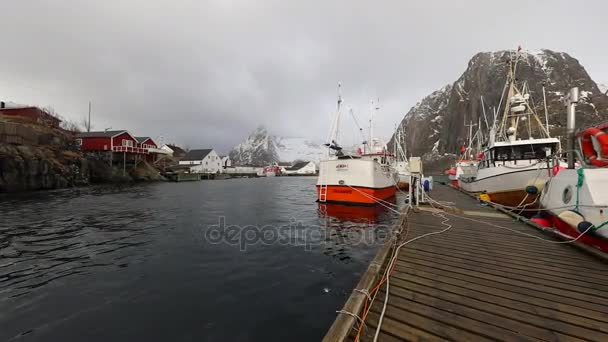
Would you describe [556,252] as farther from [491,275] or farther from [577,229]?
[491,275]

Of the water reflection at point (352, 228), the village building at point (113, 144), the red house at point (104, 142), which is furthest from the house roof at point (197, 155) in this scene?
the water reflection at point (352, 228)

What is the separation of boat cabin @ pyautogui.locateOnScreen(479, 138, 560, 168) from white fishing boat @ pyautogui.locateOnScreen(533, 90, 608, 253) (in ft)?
20.6

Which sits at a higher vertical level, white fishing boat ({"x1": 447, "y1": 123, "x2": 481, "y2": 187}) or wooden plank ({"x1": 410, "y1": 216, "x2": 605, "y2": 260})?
white fishing boat ({"x1": 447, "y1": 123, "x2": 481, "y2": 187})

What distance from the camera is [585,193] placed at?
6684 mm

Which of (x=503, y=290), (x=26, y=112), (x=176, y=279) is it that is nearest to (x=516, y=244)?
(x=503, y=290)

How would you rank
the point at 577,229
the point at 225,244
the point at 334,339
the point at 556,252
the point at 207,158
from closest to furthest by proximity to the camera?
the point at 334,339
the point at 556,252
the point at 577,229
the point at 225,244
the point at 207,158

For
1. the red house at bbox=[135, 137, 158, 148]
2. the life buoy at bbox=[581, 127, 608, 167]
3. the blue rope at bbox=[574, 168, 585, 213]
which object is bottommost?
the blue rope at bbox=[574, 168, 585, 213]

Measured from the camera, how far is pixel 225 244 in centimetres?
898

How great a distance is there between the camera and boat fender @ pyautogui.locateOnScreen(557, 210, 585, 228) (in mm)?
6673

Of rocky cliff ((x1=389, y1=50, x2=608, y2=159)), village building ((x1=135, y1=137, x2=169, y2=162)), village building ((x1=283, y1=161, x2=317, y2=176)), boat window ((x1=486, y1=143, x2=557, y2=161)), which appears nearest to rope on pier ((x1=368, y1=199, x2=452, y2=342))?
boat window ((x1=486, y1=143, x2=557, y2=161))

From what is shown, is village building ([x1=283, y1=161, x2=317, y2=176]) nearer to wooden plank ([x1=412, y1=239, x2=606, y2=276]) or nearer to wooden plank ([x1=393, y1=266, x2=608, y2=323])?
wooden plank ([x1=412, y1=239, x2=606, y2=276])

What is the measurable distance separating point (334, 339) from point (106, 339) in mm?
3871

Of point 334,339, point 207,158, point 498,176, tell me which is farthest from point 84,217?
point 207,158

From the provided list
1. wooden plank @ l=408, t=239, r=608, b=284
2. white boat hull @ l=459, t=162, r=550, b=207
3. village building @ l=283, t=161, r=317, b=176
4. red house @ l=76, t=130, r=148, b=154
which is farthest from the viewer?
village building @ l=283, t=161, r=317, b=176
